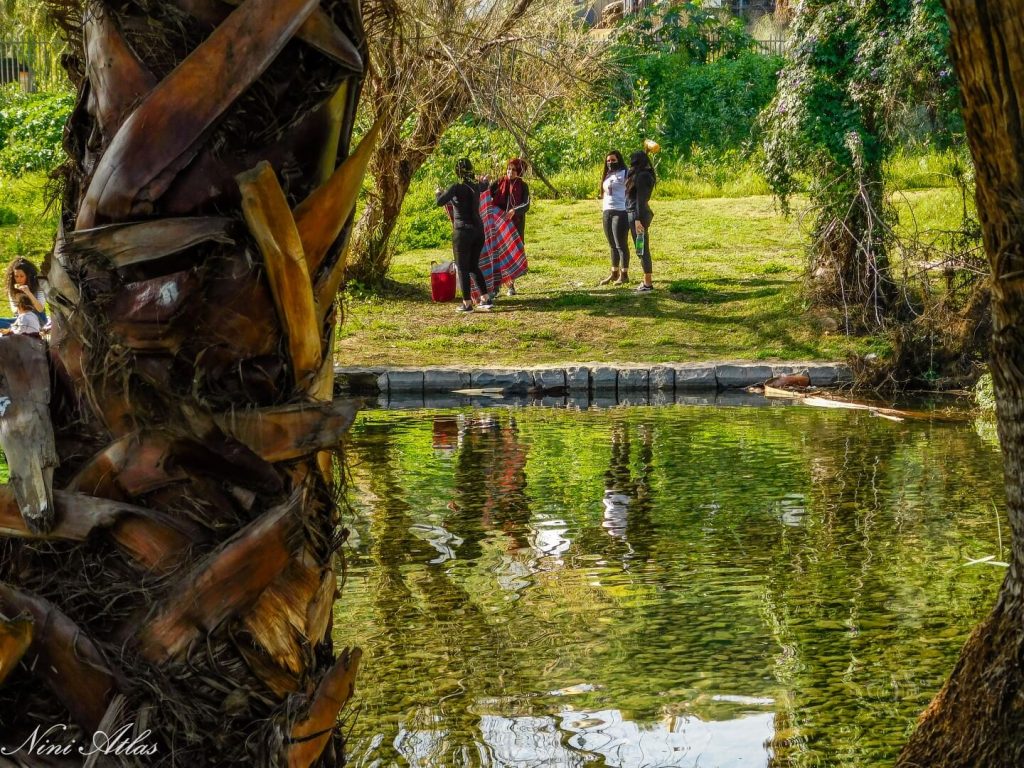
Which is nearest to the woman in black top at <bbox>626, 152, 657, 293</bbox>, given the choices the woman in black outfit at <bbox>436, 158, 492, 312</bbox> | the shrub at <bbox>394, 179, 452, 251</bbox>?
the woman in black outfit at <bbox>436, 158, 492, 312</bbox>

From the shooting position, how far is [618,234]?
17.6 m

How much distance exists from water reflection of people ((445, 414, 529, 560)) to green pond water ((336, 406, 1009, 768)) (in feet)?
0.10

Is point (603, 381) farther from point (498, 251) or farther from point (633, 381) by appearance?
point (498, 251)

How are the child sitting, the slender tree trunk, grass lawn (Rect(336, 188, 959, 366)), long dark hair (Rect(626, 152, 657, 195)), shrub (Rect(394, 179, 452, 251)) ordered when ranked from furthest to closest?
shrub (Rect(394, 179, 452, 251)) < long dark hair (Rect(626, 152, 657, 195)) < grass lawn (Rect(336, 188, 959, 366)) < the child sitting < the slender tree trunk

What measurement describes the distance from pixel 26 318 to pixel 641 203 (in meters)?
8.69

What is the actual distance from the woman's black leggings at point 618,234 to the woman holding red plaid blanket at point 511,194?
1.16 metres

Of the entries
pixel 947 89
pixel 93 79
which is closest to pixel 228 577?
pixel 93 79

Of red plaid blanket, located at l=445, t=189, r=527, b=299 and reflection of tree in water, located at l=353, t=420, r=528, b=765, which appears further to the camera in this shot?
red plaid blanket, located at l=445, t=189, r=527, b=299

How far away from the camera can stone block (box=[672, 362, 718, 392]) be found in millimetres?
13867

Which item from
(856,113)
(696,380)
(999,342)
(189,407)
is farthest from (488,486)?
(856,113)

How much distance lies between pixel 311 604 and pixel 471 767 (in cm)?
172

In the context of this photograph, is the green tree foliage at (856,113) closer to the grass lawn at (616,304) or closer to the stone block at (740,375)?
the grass lawn at (616,304)

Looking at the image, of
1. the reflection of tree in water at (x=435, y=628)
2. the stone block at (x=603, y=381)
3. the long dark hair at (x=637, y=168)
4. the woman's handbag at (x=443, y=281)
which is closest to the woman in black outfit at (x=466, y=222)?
the woman's handbag at (x=443, y=281)

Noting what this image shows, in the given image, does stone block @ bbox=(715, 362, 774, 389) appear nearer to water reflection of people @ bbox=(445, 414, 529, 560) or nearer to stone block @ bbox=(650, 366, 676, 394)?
stone block @ bbox=(650, 366, 676, 394)
